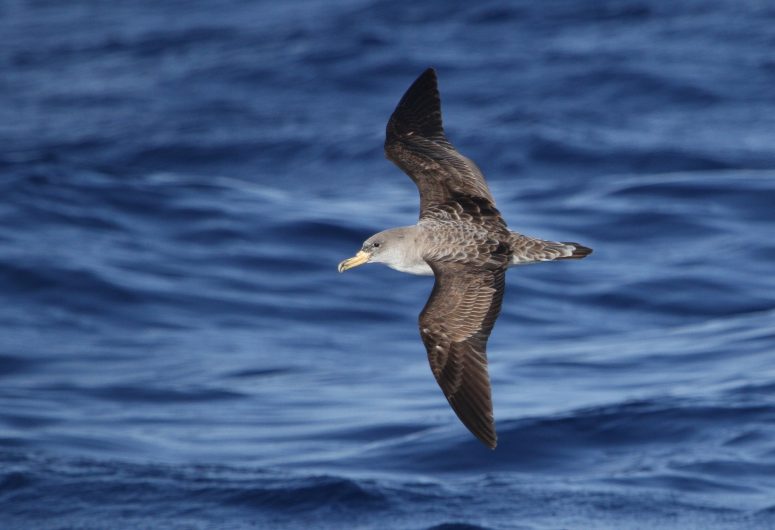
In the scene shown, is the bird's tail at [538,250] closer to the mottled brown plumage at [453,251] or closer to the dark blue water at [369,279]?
the mottled brown plumage at [453,251]

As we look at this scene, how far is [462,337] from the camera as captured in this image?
848 cm

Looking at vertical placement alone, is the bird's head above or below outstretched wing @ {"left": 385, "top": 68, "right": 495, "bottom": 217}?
below

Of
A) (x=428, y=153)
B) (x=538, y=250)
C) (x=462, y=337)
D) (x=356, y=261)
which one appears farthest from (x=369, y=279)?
(x=462, y=337)

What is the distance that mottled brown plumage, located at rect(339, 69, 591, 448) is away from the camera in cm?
842

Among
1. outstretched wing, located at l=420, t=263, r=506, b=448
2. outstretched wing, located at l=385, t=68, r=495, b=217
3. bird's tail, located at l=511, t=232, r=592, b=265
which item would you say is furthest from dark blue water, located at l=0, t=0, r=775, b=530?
outstretched wing, located at l=420, t=263, r=506, b=448

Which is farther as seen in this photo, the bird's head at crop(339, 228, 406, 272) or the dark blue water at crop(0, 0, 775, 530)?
the dark blue water at crop(0, 0, 775, 530)

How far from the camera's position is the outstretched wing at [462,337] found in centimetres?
830

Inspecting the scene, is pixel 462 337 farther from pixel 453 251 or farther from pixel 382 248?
pixel 382 248

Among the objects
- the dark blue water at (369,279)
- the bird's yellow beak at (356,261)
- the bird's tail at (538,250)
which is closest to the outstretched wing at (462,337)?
the bird's tail at (538,250)

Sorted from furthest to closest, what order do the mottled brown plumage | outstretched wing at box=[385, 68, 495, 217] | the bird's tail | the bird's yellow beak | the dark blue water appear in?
the dark blue water → outstretched wing at box=[385, 68, 495, 217] → the bird's yellow beak → the bird's tail → the mottled brown plumage

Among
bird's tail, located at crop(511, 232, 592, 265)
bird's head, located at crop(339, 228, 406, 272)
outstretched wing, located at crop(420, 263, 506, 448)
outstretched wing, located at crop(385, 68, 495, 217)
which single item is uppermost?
outstretched wing, located at crop(385, 68, 495, 217)

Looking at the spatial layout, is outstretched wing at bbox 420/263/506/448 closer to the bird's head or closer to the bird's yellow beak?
the bird's head

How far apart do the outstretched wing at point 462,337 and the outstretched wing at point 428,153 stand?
1.15m

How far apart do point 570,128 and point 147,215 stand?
20.4 ft
